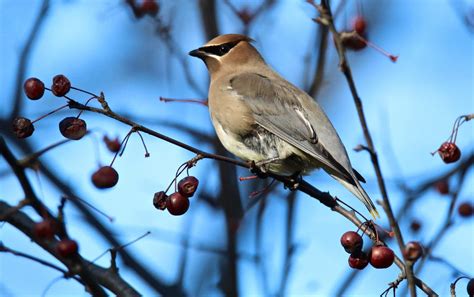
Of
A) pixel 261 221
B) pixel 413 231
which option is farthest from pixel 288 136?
pixel 413 231

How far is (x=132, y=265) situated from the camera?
173 inches

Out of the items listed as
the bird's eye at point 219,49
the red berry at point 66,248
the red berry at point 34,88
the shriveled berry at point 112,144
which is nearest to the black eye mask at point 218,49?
the bird's eye at point 219,49

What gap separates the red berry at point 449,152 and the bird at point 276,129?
39 centimetres

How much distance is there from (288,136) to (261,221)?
0.76 meters

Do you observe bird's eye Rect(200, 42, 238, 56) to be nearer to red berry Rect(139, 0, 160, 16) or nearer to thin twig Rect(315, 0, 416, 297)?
red berry Rect(139, 0, 160, 16)

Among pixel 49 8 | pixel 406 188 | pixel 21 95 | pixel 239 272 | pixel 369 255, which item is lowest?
pixel 369 255

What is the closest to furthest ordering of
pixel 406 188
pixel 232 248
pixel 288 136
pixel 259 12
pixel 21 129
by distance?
pixel 21 129 → pixel 288 136 → pixel 232 248 → pixel 406 188 → pixel 259 12

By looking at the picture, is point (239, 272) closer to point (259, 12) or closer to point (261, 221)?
point (261, 221)

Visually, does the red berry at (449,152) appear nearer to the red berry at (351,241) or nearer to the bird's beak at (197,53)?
the red berry at (351,241)

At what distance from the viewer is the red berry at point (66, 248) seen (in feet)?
7.61

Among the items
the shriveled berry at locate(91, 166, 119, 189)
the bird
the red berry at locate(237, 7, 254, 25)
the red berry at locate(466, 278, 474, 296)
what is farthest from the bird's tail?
the red berry at locate(237, 7, 254, 25)

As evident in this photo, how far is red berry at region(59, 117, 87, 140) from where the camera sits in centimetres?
287

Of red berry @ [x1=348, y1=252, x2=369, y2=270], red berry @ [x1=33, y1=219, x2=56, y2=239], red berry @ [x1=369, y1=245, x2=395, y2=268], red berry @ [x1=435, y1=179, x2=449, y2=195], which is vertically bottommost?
red berry @ [x1=33, y1=219, x2=56, y2=239]

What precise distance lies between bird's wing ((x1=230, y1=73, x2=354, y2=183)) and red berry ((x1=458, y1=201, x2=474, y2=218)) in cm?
124
